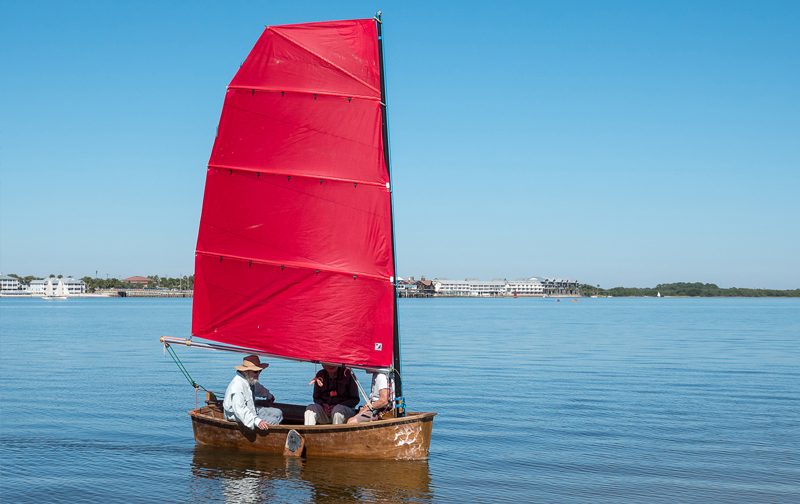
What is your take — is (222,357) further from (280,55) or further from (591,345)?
(280,55)

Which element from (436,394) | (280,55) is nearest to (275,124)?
(280,55)

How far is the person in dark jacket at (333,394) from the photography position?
1628 cm

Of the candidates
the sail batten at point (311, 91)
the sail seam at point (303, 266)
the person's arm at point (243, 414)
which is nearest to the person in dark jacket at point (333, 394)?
the person's arm at point (243, 414)

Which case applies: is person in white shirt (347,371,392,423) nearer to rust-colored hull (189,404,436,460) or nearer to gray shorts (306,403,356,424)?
gray shorts (306,403,356,424)

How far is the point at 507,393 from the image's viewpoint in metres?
26.1

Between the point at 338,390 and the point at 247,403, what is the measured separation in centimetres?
182

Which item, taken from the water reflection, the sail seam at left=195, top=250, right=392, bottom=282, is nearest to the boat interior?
the water reflection

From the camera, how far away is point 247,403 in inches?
625

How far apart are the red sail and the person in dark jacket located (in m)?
0.31

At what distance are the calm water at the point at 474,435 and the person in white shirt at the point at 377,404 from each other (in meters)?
0.89

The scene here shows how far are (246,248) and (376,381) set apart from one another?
372cm

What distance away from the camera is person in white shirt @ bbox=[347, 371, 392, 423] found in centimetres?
1580

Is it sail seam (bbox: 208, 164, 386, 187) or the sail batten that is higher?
the sail batten

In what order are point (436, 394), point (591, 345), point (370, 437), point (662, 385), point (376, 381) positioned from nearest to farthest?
point (370, 437)
point (376, 381)
point (436, 394)
point (662, 385)
point (591, 345)
